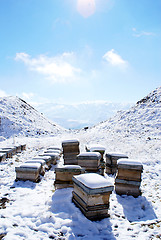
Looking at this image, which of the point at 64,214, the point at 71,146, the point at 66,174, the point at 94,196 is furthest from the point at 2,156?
the point at 94,196

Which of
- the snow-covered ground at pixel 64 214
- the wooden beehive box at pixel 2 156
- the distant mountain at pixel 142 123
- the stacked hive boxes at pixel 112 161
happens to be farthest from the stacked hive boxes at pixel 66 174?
the distant mountain at pixel 142 123

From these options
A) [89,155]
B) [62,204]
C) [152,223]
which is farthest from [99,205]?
[89,155]

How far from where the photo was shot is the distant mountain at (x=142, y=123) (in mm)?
19589

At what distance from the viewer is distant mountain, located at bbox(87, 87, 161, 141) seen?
19589 millimetres

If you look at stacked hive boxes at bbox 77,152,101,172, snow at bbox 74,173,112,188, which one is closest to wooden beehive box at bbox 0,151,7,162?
stacked hive boxes at bbox 77,152,101,172

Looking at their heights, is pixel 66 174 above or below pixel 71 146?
below

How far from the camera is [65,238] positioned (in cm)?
442

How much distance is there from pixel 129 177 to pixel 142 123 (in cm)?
1625

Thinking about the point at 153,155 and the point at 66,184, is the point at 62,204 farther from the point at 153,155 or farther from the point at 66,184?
the point at 153,155

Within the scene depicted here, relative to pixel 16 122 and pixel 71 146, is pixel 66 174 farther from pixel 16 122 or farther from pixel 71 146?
pixel 16 122

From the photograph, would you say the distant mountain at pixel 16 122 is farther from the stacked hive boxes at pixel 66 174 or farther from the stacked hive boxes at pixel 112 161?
the stacked hive boxes at pixel 66 174

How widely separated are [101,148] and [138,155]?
16.1 feet

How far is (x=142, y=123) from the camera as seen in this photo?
73.4ft

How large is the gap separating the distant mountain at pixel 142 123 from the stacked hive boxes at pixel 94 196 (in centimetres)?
1355
